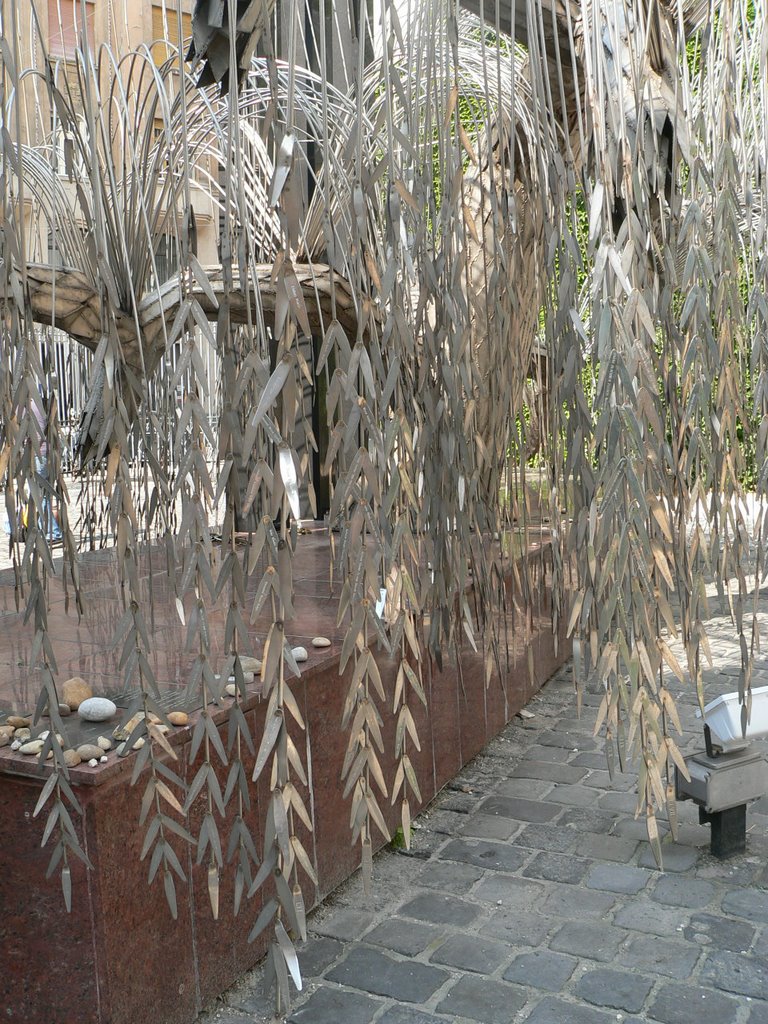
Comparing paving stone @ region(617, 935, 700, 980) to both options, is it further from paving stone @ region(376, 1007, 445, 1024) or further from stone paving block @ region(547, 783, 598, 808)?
stone paving block @ region(547, 783, 598, 808)

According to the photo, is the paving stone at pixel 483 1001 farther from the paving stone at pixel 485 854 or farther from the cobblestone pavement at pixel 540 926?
the paving stone at pixel 485 854

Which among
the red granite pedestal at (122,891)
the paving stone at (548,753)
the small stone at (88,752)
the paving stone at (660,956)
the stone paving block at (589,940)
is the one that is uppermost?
the small stone at (88,752)

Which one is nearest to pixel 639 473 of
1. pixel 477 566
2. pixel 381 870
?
pixel 477 566

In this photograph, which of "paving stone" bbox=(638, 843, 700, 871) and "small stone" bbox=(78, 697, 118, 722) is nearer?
"small stone" bbox=(78, 697, 118, 722)

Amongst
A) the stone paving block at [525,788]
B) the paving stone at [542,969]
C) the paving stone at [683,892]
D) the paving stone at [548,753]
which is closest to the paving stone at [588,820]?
the stone paving block at [525,788]

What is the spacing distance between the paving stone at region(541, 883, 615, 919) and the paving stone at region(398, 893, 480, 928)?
0.23 metres

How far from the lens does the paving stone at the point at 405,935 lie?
2.89 m

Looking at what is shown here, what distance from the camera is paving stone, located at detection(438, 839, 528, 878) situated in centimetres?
341

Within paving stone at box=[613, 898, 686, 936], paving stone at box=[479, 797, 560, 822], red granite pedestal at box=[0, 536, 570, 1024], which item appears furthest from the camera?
paving stone at box=[479, 797, 560, 822]

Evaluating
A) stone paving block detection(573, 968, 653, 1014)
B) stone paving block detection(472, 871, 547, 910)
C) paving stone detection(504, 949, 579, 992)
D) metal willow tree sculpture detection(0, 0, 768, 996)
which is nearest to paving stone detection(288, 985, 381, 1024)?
paving stone detection(504, 949, 579, 992)

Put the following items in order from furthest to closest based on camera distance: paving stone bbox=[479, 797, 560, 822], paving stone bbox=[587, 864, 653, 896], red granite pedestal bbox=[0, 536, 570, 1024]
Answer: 1. paving stone bbox=[479, 797, 560, 822]
2. paving stone bbox=[587, 864, 653, 896]
3. red granite pedestal bbox=[0, 536, 570, 1024]

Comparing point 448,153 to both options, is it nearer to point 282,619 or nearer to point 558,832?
point 282,619

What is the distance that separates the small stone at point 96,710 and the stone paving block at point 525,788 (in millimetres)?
1878

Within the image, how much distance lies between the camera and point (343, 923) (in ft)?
9.93
